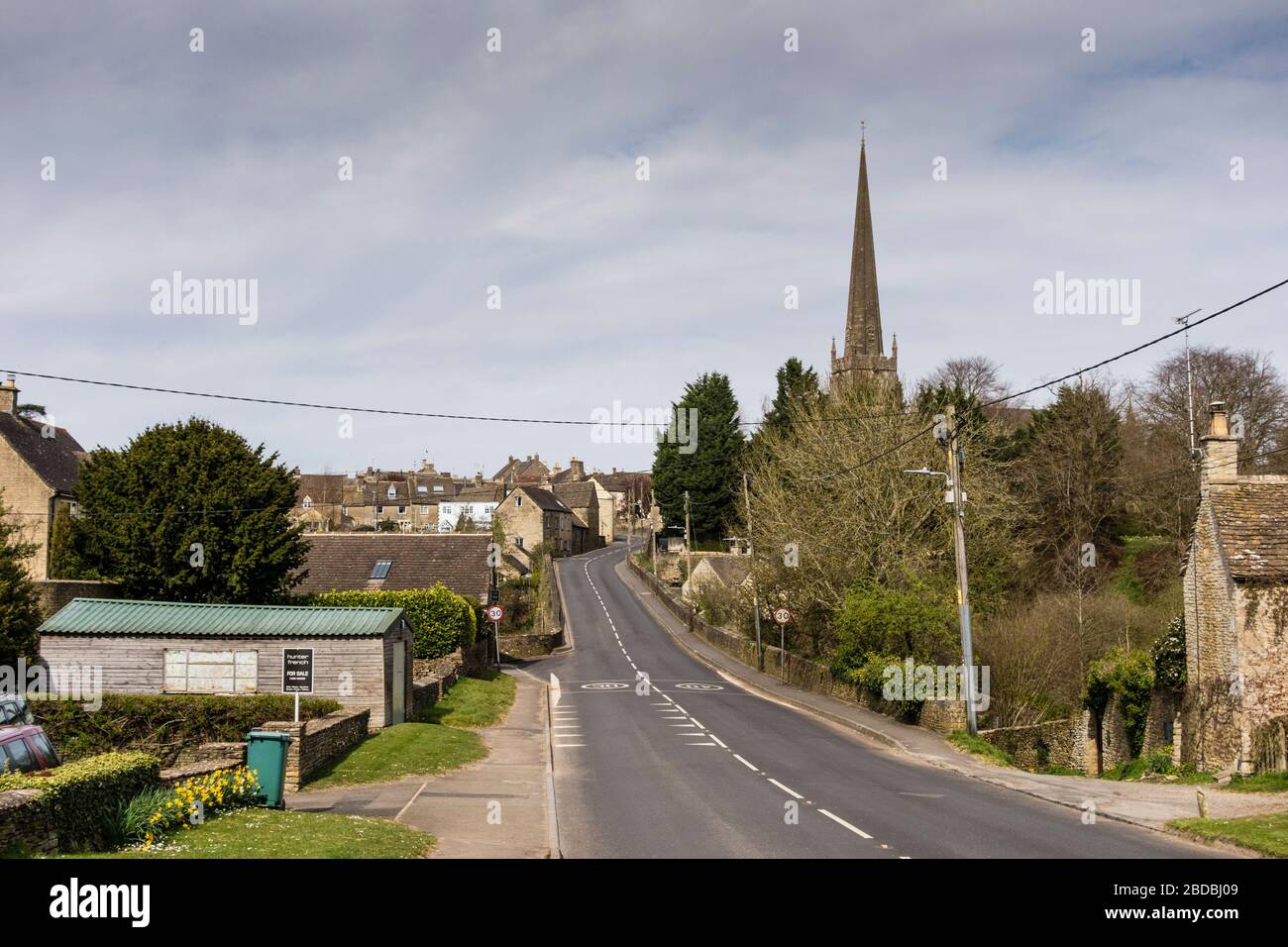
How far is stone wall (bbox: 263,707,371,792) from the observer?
19.4 m

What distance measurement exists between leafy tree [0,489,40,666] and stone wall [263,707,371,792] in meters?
11.3

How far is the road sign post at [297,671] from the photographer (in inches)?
1040

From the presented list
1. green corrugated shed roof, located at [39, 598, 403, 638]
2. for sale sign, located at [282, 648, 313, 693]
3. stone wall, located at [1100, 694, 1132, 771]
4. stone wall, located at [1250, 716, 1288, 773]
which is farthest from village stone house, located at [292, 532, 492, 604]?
stone wall, located at [1250, 716, 1288, 773]

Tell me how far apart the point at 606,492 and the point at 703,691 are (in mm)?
115012

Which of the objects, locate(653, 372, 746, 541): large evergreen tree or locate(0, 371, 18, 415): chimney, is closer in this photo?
locate(0, 371, 18, 415): chimney

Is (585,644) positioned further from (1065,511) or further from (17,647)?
(17,647)

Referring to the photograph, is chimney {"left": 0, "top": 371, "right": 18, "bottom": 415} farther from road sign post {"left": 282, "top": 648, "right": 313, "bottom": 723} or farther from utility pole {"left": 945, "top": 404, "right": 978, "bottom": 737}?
utility pole {"left": 945, "top": 404, "right": 978, "bottom": 737}

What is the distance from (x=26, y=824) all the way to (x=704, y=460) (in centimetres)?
8760

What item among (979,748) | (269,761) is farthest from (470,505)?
(269,761)

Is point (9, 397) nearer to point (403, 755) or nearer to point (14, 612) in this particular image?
point (14, 612)

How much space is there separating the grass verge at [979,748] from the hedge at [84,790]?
62.8 ft

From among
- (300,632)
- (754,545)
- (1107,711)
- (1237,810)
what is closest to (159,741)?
(300,632)

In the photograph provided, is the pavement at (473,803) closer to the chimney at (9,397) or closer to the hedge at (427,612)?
the hedge at (427,612)

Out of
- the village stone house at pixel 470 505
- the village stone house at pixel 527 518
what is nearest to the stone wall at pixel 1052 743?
→ the village stone house at pixel 527 518
